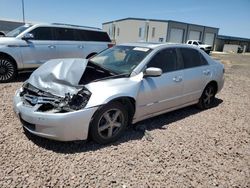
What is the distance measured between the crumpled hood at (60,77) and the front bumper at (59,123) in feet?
1.20

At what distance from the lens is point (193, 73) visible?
481 cm

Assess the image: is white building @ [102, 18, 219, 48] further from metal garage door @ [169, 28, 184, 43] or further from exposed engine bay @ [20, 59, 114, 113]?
exposed engine bay @ [20, 59, 114, 113]

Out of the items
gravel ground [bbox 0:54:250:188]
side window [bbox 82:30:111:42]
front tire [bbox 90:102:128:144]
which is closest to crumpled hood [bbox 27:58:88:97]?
front tire [bbox 90:102:128:144]

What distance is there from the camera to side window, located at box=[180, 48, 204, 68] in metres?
4.74

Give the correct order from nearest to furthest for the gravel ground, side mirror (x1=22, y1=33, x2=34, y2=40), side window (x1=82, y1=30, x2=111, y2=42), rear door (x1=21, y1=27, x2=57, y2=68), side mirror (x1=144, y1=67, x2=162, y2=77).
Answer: the gravel ground, side mirror (x1=144, y1=67, x2=162, y2=77), side mirror (x1=22, y1=33, x2=34, y2=40), rear door (x1=21, y1=27, x2=57, y2=68), side window (x1=82, y1=30, x2=111, y2=42)

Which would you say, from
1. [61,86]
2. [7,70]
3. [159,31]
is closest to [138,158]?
[61,86]

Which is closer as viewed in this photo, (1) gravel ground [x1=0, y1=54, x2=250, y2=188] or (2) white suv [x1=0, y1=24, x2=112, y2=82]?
(1) gravel ground [x1=0, y1=54, x2=250, y2=188]

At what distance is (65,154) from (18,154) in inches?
25.4

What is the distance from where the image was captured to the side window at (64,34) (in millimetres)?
7803

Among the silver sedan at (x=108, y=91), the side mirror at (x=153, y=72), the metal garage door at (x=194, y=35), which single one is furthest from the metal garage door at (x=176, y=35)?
the side mirror at (x=153, y=72)

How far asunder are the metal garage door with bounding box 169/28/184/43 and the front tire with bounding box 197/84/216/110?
40.9 metres

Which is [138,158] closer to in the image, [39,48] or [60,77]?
[60,77]

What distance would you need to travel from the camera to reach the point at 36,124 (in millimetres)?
3059

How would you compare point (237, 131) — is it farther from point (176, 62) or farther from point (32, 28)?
point (32, 28)
